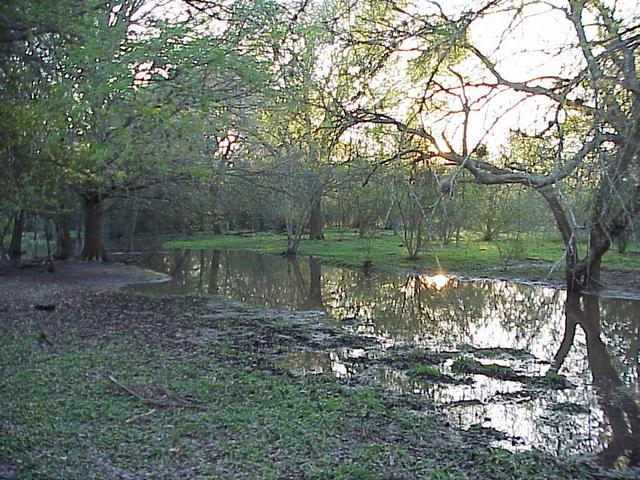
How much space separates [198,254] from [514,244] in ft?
54.7

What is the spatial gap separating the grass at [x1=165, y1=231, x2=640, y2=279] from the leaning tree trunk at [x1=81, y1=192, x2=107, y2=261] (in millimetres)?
9428

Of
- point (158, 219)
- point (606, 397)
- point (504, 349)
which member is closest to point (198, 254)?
point (158, 219)

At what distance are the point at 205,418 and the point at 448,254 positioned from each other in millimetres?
22351

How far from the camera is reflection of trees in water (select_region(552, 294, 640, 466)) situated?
20.6 feet

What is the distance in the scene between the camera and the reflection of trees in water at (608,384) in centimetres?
627

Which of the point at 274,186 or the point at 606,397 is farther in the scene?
the point at 274,186

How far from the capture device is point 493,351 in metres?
10.4

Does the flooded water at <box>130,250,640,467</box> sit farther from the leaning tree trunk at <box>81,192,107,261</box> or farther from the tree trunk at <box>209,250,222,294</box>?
the leaning tree trunk at <box>81,192,107,261</box>

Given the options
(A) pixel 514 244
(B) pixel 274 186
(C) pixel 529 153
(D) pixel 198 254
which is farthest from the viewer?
(D) pixel 198 254

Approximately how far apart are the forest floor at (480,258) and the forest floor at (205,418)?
722 cm

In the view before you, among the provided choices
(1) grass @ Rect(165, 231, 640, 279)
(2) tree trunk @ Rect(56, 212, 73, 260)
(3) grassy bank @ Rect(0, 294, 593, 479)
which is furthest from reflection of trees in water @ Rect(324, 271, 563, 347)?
(2) tree trunk @ Rect(56, 212, 73, 260)

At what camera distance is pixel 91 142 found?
1241 cm

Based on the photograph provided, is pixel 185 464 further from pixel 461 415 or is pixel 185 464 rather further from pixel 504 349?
pixel 504 349

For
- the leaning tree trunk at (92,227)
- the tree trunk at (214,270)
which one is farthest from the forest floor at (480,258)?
the leaning tree trunk at (92,227)
